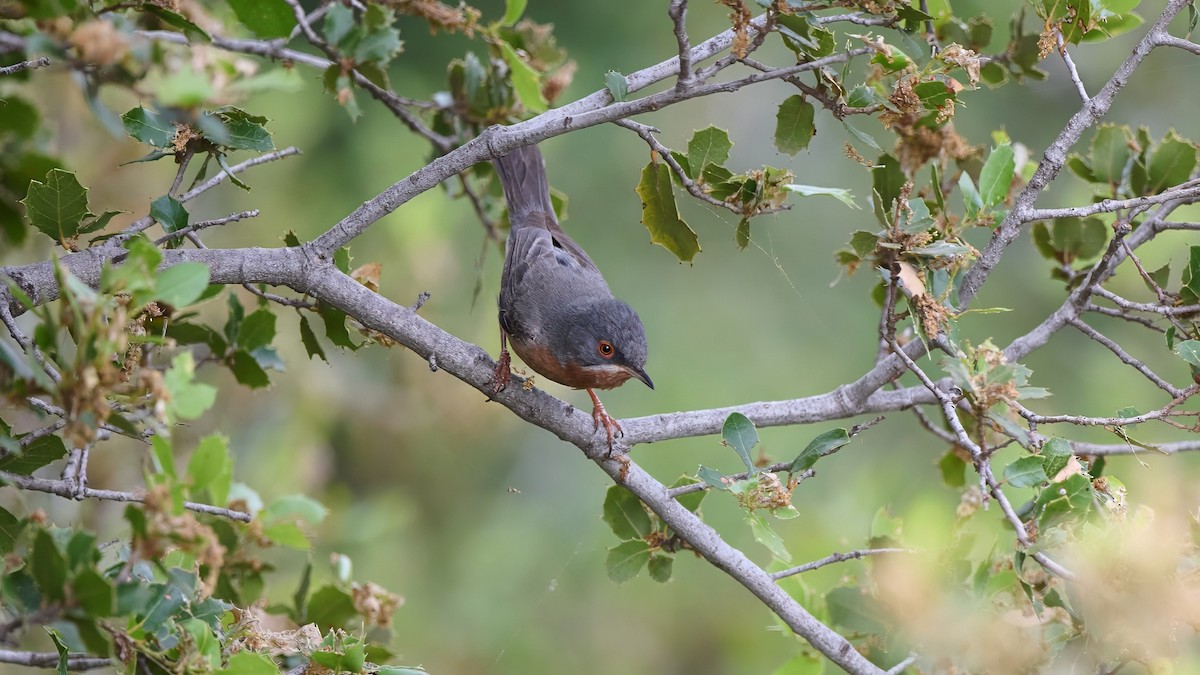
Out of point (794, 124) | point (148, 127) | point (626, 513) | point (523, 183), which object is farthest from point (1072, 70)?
point (148, 127)

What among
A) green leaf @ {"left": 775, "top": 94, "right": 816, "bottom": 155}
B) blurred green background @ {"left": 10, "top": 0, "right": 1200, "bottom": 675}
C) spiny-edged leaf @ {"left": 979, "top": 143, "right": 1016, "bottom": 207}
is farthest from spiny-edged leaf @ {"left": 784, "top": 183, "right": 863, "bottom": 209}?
blurred green background @ {"left": 10, "top": 0, "right": 1200, "bottom": 675}

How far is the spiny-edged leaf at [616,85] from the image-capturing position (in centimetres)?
271

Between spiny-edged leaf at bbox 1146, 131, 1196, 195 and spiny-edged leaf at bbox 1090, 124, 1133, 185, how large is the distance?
10cm

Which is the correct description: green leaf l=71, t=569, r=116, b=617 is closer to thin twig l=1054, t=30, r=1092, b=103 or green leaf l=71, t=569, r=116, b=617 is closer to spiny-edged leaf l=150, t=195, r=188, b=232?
spiny-edged leaf l=150, t=195, r=188, b=232

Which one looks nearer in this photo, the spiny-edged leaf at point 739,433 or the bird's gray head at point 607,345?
the spiny-edged leaf at point 739,433

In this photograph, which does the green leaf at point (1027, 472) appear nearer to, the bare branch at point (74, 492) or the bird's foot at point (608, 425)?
the bird's foot at point (608, 425)

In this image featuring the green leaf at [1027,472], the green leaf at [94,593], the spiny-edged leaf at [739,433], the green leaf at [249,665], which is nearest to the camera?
the green leaf at [94,593]

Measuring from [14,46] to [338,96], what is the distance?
1.43 metres

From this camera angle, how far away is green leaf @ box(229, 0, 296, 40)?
2473mm

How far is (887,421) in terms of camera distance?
30.3 ft

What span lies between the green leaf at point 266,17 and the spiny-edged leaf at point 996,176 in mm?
2084

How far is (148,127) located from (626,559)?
6.53 ft

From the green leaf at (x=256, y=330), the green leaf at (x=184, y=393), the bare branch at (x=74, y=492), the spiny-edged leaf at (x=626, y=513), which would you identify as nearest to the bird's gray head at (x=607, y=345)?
the spiny-edged leaf at (x=626, y=513)

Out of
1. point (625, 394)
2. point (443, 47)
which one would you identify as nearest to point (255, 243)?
point (443, 47)
